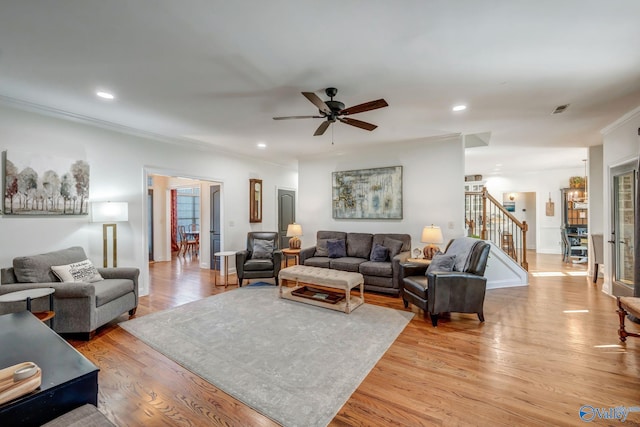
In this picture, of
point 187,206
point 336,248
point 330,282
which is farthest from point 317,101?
point 187,206

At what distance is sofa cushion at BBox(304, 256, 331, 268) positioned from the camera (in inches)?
194

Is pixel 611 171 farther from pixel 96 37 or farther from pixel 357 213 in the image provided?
pixel 96 37

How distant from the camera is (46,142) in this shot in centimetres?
348

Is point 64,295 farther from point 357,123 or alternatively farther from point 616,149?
point 616,149

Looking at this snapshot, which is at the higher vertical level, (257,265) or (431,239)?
(431,239)

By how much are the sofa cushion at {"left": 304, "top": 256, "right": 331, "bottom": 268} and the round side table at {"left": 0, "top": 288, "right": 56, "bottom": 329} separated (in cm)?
339

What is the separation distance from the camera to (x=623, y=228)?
4.07m

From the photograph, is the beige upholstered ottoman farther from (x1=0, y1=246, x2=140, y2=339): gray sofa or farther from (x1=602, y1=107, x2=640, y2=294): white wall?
(x1=602, y1=107, x2=640, y2=294): white wall

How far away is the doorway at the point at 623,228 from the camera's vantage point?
3877 millimetres

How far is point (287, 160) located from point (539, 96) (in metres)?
5.03

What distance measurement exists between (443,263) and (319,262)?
214 centimetres

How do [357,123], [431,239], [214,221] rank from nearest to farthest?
[357,123] → [431,239] → [214,221]

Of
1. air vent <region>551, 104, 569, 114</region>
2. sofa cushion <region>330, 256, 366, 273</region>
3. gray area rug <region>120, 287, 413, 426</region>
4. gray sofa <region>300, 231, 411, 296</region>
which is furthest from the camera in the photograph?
sofa cushion <region>330, 256, 366, 273</region>

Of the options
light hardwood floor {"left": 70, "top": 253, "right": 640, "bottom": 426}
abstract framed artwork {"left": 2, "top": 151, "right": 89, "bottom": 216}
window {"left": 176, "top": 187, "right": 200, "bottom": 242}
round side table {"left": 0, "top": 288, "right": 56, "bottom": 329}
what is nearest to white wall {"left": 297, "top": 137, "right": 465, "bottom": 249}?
light hardwood floor {"left": 70, "top": 253, "right": 640, "bottom": 426}
